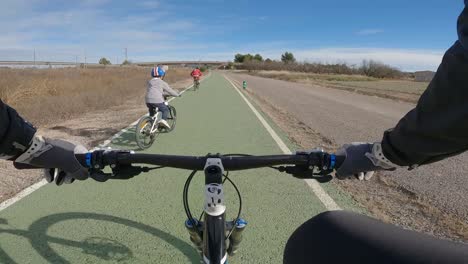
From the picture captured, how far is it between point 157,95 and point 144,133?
1382mm

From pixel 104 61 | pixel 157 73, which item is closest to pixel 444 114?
pixel 157 73

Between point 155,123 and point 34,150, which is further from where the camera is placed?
point 155,123

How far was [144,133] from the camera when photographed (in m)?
8.56

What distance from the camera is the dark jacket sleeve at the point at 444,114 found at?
105 centimetres

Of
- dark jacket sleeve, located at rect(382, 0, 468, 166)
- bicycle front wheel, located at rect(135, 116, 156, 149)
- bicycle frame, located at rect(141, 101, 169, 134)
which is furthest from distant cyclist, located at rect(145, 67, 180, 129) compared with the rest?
dark jacket sleeve, located at rect(382, 0, 468, 166)

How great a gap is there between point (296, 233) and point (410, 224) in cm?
358

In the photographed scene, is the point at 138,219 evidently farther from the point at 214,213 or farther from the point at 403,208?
the point at 403,208

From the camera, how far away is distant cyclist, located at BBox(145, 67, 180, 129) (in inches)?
375

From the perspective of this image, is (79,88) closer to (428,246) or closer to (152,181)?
(152,181)

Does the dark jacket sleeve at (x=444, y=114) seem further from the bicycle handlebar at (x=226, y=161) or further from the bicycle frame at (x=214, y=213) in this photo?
the bicycle frame at (x=214, y=213)

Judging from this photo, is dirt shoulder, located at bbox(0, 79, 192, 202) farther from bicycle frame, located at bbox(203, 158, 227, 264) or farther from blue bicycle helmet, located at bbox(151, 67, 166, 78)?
bicycle frame, located at bbox(203, 158, 227, 264)

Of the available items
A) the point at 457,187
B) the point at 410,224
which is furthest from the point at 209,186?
the point at 457,187

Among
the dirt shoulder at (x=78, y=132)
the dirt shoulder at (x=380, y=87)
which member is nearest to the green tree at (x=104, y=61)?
the dirt shoulder at (x=380, y=87)

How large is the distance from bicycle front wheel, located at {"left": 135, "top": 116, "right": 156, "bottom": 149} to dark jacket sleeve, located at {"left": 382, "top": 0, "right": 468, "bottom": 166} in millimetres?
7343
